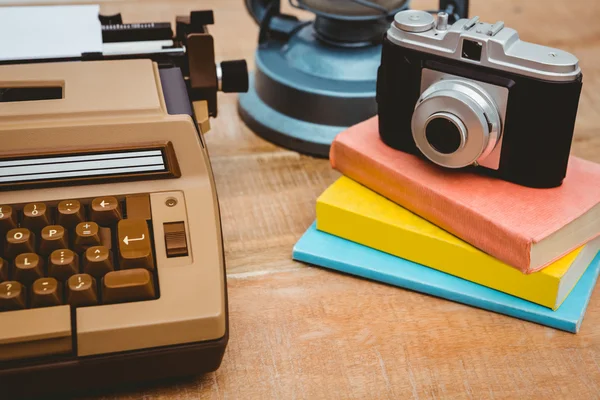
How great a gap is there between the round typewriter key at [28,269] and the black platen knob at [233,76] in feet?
0.86

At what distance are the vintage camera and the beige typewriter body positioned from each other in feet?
0.59

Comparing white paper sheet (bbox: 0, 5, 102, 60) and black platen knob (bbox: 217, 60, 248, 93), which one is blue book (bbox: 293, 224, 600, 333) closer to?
black platen knob (bbox: 217, 60, 248, 93)

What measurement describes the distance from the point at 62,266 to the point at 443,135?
0.30 metres

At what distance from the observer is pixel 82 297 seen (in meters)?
0.44

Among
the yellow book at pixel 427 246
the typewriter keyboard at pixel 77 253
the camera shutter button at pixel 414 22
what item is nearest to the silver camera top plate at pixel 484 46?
the camera shutter button at pixel 414 22

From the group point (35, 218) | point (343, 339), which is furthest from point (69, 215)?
point (343, 339)

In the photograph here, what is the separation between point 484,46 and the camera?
525mm

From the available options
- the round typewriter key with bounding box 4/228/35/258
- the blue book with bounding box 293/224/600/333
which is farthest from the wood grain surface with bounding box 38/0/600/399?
the round typewriter key with bounding box 4/228/35/258

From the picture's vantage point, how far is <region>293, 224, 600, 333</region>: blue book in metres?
0.53

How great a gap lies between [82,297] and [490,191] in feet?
1.05

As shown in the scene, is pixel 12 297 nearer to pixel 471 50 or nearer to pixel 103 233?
pixel 103 233

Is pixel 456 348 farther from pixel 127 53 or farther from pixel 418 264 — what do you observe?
pixel 127 53

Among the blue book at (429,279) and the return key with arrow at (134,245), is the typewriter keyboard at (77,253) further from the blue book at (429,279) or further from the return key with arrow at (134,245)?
the blue book at (429,279)

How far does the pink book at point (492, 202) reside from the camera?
0.52 meters
